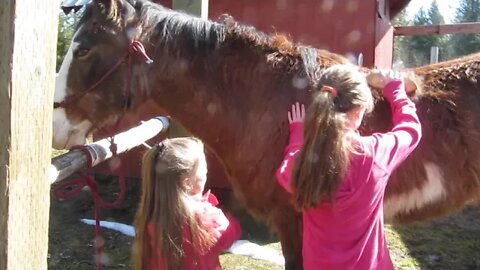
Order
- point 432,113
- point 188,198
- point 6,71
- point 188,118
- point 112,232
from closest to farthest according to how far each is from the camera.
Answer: point 6,71 → point 188,198 → point 432,113 → point 188,118 → point 112,232

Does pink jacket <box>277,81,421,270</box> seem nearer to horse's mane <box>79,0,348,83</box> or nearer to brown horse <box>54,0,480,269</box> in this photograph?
brown horse <box>54,0,480,269</box>

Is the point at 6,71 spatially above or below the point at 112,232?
above

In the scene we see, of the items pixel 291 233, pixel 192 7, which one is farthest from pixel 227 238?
pixel 192 7

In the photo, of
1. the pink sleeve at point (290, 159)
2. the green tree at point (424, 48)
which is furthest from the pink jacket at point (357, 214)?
the green tree at point (424, 48)

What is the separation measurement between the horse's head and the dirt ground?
1843 mm

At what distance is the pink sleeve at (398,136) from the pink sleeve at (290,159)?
317mm

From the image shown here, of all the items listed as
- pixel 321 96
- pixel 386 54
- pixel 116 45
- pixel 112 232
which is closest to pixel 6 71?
pixel 321 96

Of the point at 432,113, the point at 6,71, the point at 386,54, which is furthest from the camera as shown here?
the point at 386,54

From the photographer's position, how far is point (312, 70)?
8.83 feet

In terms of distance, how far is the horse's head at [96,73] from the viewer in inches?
107

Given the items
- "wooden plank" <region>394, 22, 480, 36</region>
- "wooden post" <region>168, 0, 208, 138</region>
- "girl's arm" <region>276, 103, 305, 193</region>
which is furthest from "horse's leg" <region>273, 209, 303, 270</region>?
"wooden plank" <region>394, 22, 480, 36</region>

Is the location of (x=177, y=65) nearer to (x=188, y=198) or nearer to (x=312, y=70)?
(x=312, y=70)

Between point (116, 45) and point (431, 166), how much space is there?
176 centimetres

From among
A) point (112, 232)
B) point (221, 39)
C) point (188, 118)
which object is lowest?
point (112, 232)
